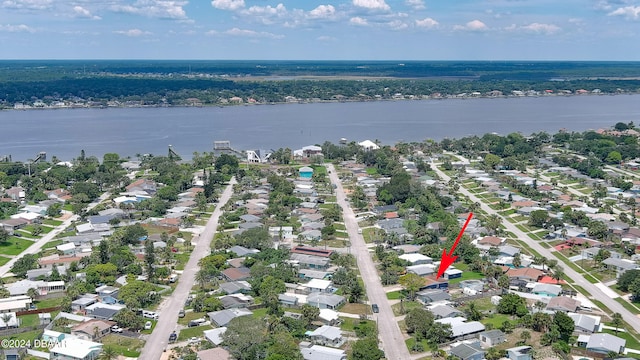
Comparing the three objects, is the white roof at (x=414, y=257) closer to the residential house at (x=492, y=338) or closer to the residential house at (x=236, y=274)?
the residential house at (x=236, y=274)

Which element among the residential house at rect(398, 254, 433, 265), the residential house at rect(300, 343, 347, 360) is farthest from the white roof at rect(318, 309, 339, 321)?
the residential house at rect(398, 254, 433, 265)

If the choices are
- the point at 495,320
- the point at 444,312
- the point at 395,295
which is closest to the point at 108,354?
the point at 395,295

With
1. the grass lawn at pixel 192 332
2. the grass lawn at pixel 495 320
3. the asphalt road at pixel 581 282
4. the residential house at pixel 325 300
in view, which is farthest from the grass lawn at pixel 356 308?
the asphalt road at pixel 581 282

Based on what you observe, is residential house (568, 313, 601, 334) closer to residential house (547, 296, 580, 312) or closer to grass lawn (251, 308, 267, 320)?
residential house (547, 296, 580, 312)

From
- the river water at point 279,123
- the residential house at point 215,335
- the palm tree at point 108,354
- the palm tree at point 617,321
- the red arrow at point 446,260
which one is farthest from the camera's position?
the river water at point 279,123

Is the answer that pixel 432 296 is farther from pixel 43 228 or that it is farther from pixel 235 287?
pixel 43 228

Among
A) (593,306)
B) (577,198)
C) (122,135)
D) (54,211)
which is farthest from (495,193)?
(122,135)
